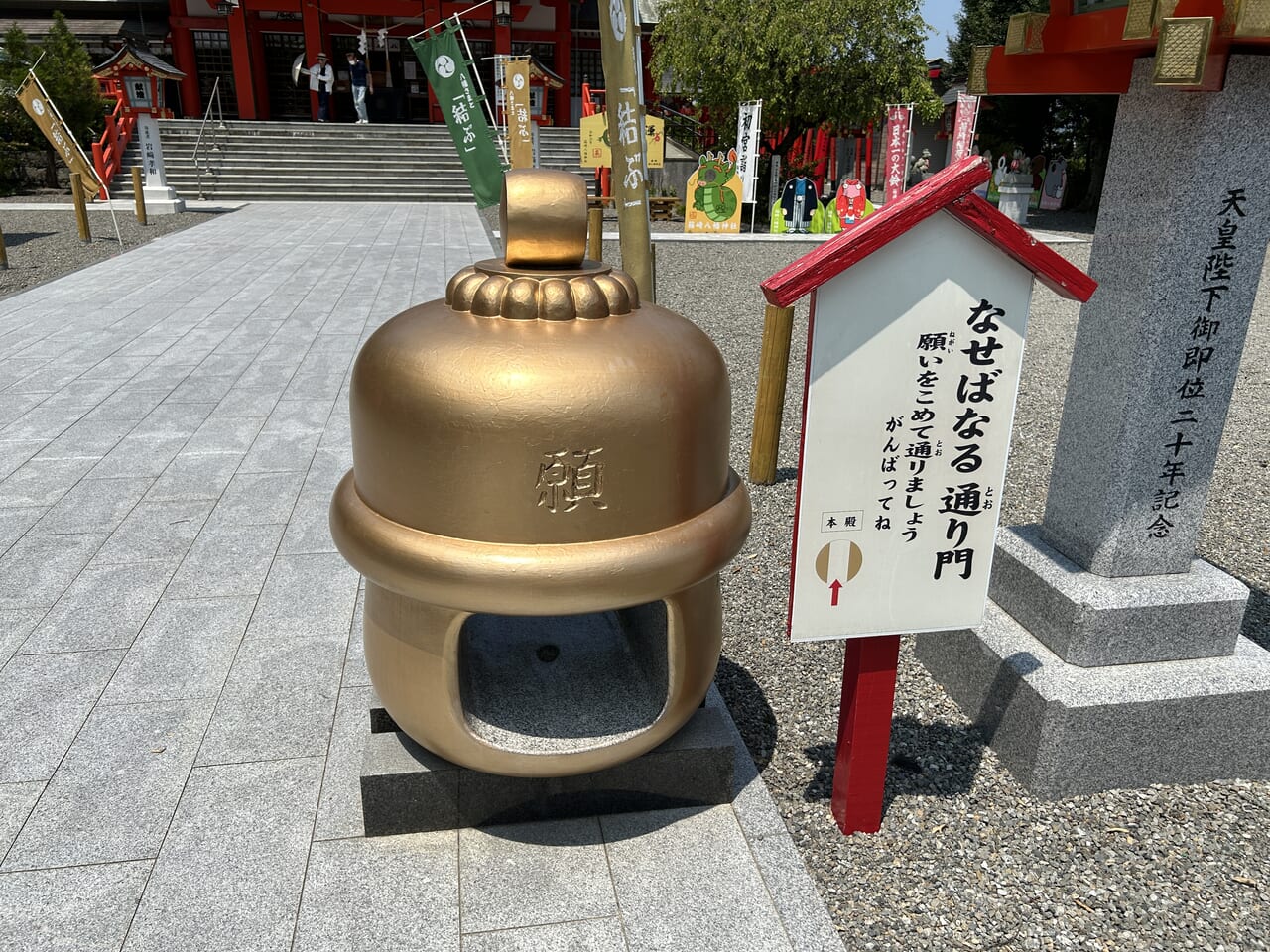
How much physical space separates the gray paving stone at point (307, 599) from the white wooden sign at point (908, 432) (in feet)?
7.97

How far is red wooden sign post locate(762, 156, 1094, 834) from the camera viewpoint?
7.93ft

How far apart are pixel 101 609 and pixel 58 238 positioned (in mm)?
14385

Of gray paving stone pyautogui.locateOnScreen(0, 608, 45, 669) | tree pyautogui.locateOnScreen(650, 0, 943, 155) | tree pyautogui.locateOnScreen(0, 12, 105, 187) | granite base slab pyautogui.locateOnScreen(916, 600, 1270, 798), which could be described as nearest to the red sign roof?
granite base slab pyautogui.locateOnScreen(916, 600, 1270, 798)

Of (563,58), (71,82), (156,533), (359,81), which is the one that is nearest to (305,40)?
(359,81)

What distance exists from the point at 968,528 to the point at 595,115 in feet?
60.7

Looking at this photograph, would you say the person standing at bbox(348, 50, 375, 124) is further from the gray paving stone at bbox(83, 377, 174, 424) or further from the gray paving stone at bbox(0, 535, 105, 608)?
the gray paving stone at bbox(0, 535, 105, 608)

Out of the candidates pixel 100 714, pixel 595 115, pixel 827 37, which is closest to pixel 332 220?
pixel 595 115

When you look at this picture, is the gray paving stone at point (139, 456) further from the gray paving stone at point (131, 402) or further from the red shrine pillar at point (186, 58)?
the red shrine pillar at point (186, 58)

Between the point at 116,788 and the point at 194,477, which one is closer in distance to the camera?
the point at 116,788

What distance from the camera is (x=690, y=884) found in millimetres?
2822

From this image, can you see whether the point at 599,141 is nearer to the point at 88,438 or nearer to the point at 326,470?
the point at 88,438

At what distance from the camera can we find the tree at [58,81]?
2134 centimetres

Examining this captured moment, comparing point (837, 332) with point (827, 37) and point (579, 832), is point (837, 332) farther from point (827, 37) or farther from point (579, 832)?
point (827, 37)

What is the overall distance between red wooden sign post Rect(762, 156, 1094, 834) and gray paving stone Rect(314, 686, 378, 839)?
1.59m
